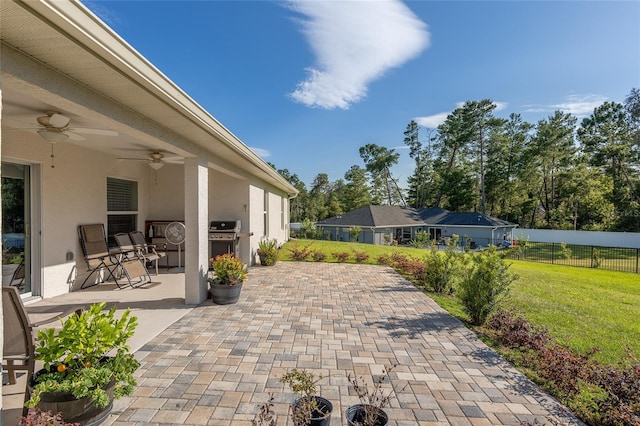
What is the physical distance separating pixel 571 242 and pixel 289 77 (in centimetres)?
2924

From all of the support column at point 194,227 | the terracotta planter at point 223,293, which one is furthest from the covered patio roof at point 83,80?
the terracotta planter at point 223,293

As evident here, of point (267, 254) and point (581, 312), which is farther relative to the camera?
point (267, 254)

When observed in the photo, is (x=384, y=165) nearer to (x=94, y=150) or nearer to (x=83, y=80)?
(x=94, y=150)

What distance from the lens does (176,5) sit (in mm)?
6617

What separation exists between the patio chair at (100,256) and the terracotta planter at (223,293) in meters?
2.10

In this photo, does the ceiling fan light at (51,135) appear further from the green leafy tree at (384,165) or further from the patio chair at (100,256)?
the green leafy tree at (384,165)

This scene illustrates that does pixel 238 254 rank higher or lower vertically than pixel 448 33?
lower

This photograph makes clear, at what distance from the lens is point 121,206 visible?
792 cm

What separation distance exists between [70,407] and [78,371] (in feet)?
0.73

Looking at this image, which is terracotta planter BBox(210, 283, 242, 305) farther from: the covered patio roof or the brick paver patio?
the covered patio roof

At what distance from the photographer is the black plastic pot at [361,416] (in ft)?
7.03

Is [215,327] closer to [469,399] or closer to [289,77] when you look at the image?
[469,399]

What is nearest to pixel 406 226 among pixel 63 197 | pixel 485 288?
pixel 485 288

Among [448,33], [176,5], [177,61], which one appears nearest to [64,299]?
[176,5]
